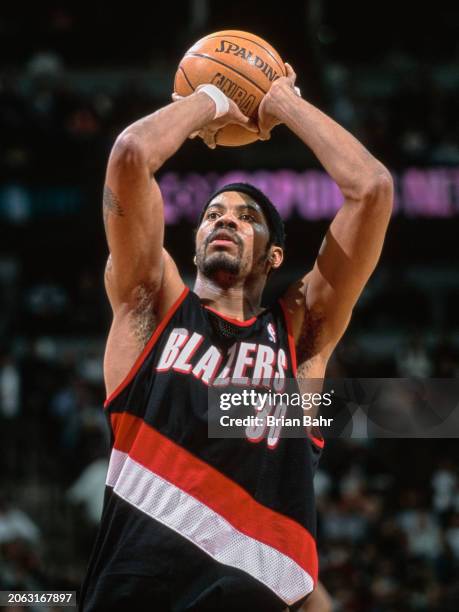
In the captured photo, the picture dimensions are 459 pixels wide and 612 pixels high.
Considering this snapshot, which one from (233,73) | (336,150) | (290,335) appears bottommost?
(290,335)

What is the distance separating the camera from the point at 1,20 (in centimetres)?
1956

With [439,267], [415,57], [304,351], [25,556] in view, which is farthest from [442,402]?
[415,57]

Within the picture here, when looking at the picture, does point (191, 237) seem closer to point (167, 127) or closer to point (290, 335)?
point (290, 335)

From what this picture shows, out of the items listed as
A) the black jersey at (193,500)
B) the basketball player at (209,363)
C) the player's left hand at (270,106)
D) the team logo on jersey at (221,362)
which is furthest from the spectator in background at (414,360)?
the black jersey at (193,500)

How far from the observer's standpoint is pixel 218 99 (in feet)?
15.1

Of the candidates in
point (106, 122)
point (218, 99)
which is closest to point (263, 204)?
point (218, 99)

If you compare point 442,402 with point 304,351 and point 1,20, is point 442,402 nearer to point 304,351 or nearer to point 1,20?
point 304,351

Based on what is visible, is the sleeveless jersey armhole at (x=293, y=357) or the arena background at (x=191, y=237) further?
the arena background at (x=191, y=237)

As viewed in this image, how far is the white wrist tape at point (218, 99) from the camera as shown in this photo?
4.57 metres

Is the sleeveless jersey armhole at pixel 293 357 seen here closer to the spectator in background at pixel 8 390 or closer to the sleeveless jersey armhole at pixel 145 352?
A: the sleeveless jersey armhole at pixel 145 352

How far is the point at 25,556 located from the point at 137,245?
7026mm

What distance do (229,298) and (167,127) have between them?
0.74m

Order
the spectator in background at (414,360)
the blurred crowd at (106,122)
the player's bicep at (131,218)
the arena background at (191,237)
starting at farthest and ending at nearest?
1. the blurred crowd at (106,122)
2. the spectator in background at (414,360)
3. the arena background at (191,237)
4. the player's bicep at (131,218)

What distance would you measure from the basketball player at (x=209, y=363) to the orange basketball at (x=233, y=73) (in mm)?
80
